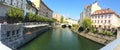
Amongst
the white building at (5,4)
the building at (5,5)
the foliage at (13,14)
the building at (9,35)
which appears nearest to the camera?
the building at (9,35)

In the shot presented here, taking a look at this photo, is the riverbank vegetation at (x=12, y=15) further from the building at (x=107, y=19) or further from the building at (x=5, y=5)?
the building at (x=107, y=19)

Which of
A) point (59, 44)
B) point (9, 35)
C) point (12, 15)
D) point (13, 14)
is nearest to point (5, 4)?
point (13, 14)

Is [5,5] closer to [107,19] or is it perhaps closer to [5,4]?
[5,4]

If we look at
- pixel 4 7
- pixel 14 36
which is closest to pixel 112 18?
pixel 4 7

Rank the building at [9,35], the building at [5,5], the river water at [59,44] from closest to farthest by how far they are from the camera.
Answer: the building at [9,35] → the river water at [59,44] → the building at [5,5]

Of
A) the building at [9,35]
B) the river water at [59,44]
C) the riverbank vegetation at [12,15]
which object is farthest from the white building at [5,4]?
the building at [9,35]

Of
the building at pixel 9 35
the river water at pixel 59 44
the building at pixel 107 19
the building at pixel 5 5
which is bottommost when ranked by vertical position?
the river water at pixel 59 44

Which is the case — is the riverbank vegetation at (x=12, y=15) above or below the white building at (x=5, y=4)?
below

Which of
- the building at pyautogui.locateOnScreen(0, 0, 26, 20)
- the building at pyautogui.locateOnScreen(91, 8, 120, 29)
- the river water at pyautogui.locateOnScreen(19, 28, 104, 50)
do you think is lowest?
the river water at pyautogui.locateOnScreen(19, 28, 104, 50)

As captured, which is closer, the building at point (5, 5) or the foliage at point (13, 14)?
the foliage at point (13, 14)

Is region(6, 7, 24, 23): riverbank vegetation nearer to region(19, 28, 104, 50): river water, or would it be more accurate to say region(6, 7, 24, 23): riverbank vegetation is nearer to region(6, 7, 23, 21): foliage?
region(6, 7, 23, 21): foliage

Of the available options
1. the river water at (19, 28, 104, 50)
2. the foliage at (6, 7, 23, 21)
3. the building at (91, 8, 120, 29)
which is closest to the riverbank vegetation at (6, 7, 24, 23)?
the foliage at (6, 7, 23, 21)

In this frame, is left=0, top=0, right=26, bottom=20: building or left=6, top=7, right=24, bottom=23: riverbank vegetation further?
left=0, top=0, right=26, bottom=20: building

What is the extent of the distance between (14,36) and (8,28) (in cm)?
254
